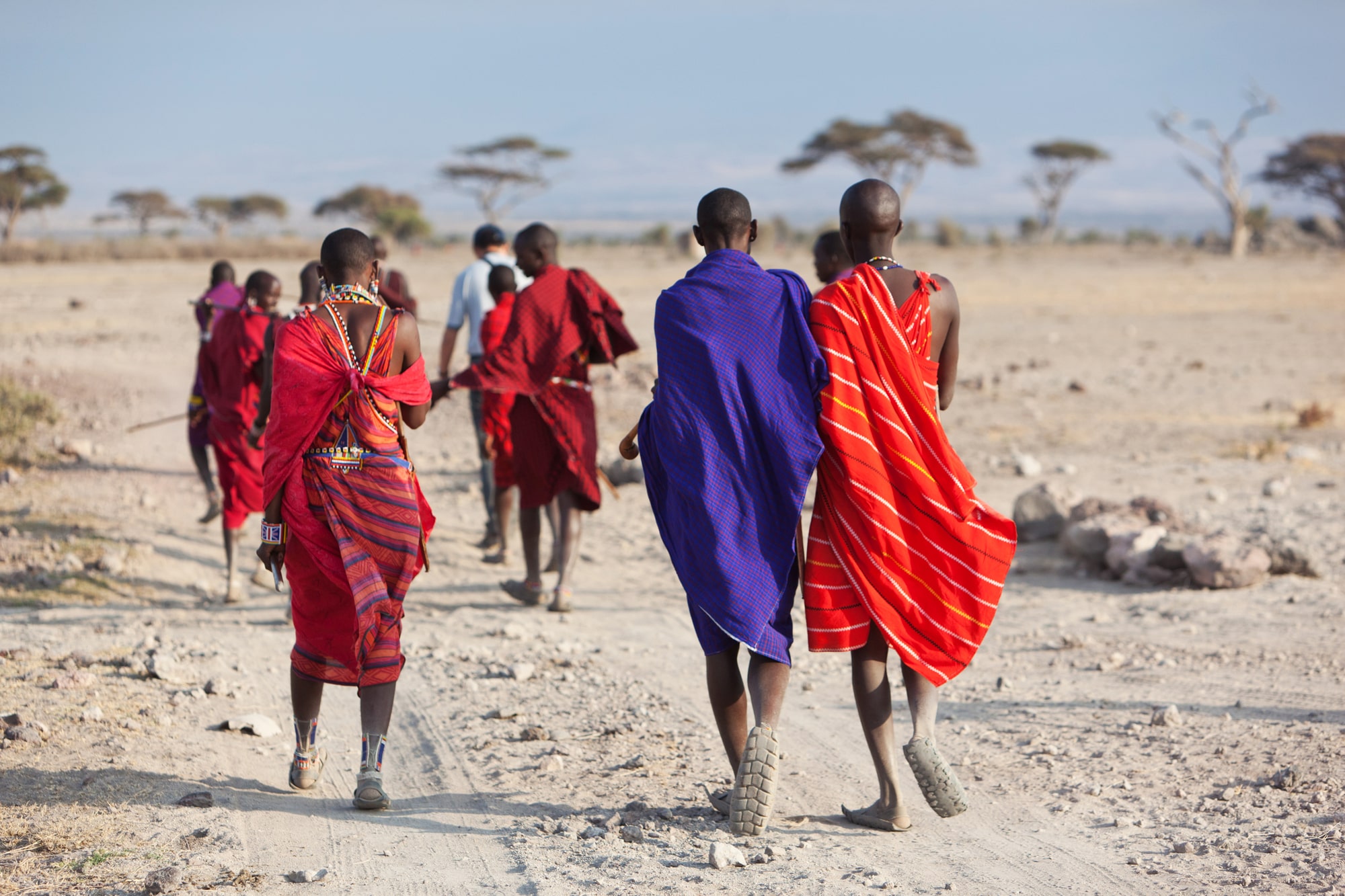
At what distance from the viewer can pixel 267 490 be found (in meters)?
3.88

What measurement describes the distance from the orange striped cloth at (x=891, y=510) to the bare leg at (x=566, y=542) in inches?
118

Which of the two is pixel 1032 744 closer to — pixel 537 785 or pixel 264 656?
pixel 537 785

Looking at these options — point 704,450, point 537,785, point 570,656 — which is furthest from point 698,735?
point 704,450

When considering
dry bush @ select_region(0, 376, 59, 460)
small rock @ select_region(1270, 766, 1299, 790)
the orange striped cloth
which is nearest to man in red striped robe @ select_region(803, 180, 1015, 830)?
the orange striped cloth

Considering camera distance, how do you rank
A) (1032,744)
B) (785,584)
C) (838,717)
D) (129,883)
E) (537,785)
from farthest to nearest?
(838,717), (1032,744), (537,785), (785,584), (129,883)

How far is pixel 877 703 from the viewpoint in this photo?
3652mm

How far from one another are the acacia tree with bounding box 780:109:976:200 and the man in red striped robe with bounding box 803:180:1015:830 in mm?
49780

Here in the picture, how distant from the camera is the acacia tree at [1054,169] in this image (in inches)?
2459

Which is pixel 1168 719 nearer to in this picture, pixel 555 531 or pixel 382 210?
pixel 555 531

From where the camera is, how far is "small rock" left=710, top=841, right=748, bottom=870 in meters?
3.47

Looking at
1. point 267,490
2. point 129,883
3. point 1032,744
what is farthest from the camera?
point 1032,744

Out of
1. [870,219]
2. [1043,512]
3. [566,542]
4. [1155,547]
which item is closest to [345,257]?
[870,219]

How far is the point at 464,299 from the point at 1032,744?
14.3 feet

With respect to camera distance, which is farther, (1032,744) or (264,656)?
(264,656)
